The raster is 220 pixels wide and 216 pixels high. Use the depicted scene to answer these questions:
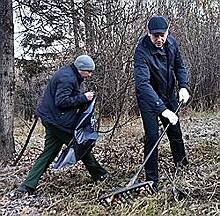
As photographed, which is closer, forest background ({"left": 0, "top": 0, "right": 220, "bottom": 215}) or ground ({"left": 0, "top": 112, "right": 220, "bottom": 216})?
ground ({"left": 0, "top": 112, "right": 220, "bottom": 216})

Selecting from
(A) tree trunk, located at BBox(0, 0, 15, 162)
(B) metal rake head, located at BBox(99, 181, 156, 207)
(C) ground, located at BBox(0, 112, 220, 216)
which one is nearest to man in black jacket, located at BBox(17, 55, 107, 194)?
(C) ground, located at BBox(0, 112, 220, 216)

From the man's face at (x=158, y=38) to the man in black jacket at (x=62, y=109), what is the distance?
796mm

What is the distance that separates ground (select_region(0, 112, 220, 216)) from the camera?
198 inches

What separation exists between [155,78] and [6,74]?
3.18 m

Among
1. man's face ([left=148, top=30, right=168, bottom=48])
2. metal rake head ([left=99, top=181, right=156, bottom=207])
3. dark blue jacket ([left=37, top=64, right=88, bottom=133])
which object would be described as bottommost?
metal rake head ([left=99, top=181, right=156, bottom=207])

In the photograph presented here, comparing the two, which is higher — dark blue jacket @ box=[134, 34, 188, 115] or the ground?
dark blue jacket @ box=[134, 34, 188, 115]

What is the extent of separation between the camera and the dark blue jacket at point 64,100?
5809 mm

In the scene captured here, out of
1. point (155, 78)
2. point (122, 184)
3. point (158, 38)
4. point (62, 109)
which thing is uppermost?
point (158, 38)

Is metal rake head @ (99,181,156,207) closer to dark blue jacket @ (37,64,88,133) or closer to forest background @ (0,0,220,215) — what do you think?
dark blue jacket @ (37,64,88,133)

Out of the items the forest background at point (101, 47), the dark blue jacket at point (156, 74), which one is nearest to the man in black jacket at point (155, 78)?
the dark blue jacket at point (156, 74)

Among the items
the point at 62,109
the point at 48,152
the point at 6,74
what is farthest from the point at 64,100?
the point at 6,74

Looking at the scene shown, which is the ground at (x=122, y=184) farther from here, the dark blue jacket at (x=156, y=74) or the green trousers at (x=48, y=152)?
the dark blue jacket at (x=156, y=74)

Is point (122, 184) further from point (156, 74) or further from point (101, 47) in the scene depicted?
point (101, 47)

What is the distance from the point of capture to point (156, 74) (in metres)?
5.65
